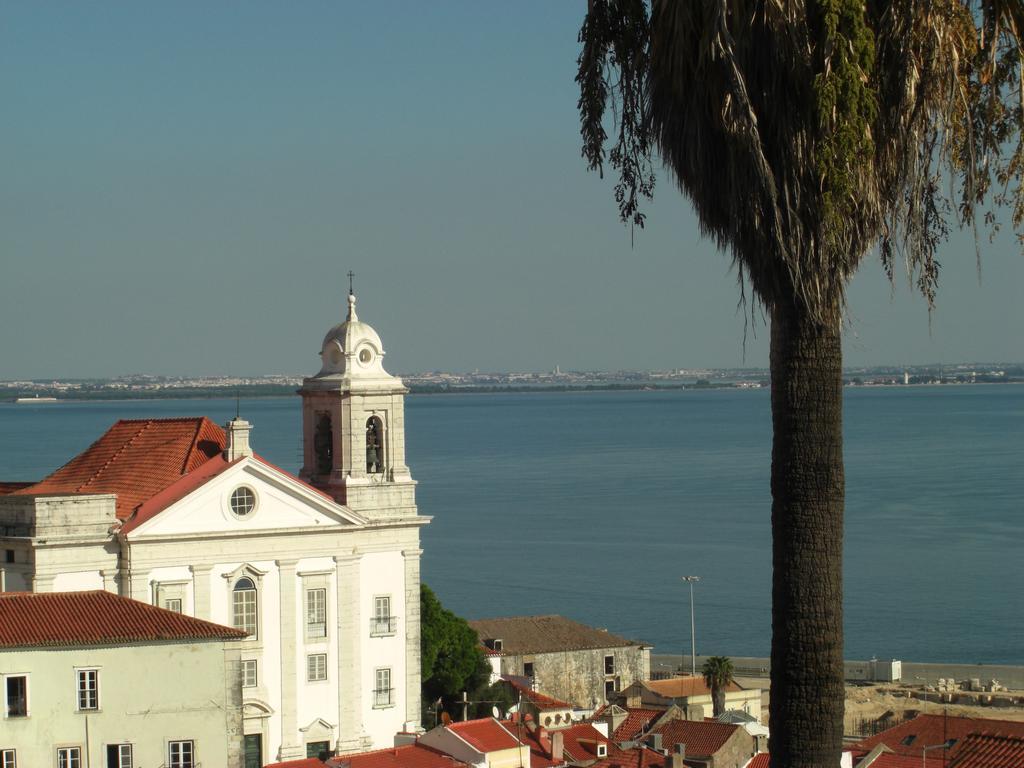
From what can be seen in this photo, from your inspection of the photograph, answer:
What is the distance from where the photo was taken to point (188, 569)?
39.6 meters

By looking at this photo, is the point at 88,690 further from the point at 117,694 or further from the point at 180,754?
the point at 180,754

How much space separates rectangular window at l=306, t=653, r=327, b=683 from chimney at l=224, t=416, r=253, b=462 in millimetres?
4686

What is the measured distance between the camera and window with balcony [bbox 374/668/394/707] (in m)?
42.2

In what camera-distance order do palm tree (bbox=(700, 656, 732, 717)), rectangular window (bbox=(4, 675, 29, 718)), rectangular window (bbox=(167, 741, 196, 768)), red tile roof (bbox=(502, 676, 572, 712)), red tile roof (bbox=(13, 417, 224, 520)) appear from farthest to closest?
1. palm tree (bbox=(700, 656, 732, 717))
2. red tile roof (bbox=(502, 676, 572, 712))
3. red tile roof (bbox=(13, 417, 224, 520))
4. rectangular window (bbox=(167, 741, 196, 768))
5. rectangular window (bbox=(4, 675, 29, 718))

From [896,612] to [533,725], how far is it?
149 feet

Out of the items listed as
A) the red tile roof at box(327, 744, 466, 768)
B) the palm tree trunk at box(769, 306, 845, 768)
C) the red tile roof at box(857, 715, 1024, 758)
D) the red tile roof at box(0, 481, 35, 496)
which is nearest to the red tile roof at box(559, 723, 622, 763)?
the red tile roof at box(327, 744, 466, 768)

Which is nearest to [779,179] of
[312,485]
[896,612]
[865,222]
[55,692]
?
[865,222]

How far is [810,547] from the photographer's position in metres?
10.0

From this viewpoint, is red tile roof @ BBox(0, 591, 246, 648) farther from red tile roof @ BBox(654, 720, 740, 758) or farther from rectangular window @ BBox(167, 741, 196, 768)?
red tile roof @ BBox(654, 720, 740, 758)

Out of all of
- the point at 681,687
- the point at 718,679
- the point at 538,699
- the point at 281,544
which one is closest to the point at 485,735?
the point at 281,544

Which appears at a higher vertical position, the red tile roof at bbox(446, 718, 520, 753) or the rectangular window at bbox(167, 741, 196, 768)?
the rectangular window at bbox(167, 741, 196, 768)

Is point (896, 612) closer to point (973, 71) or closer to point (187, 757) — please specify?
point (187, 757)

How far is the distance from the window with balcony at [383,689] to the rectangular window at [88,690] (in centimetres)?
1563

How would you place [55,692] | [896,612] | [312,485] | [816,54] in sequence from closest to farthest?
[816,54], [55,692], [312,485], [896,612]
